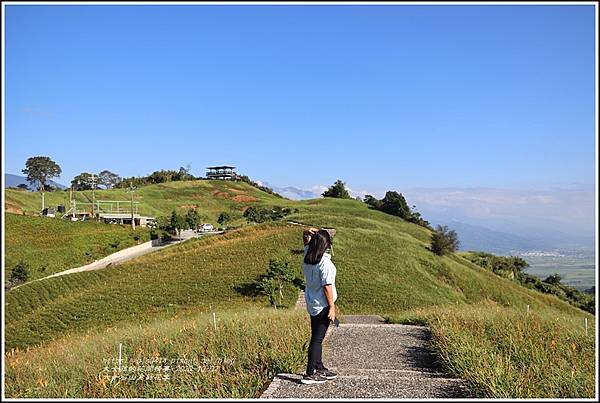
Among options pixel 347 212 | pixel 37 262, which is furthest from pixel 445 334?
pixel 347 212

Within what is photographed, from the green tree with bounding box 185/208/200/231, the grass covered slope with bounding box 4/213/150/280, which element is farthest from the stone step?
the green tree with bounding box 185/208/200/231

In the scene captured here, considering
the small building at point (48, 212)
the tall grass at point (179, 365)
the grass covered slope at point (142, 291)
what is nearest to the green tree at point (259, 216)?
the grass covered slope at point (142, 291)

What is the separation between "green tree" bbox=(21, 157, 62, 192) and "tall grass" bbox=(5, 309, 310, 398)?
248ft

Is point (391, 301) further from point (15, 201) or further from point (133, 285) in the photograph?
point (15, 201)

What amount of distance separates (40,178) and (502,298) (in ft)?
226

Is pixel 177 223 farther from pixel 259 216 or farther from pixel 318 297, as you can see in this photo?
pixel 318 297

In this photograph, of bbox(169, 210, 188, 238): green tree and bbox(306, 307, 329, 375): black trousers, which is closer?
bbox(306, 307, 329, 375): black trousers

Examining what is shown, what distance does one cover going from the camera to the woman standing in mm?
5930

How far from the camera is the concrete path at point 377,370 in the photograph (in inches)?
220

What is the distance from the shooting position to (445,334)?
836 cm

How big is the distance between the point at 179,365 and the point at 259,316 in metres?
4.86

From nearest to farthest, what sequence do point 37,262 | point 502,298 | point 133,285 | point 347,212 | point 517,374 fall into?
point 517,374 < point 133,285 < point 502,298 < point 37,262 < point 347,212

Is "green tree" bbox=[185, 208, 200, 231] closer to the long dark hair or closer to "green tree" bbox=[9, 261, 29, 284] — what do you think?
"green tree" bbox=[9, 261, 29, 284]

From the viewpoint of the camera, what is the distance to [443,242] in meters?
35.3
